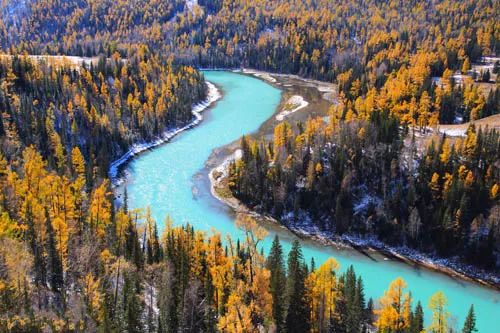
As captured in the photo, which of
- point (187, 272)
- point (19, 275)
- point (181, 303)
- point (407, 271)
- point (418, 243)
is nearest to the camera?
point (19, 275)

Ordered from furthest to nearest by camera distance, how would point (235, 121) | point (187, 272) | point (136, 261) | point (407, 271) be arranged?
1. point (235, 121)
2. point (407, 271)
3. point (136, 261)
4. point (187, 272)

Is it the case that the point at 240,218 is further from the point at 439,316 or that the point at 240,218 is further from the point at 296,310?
the point at 439,316

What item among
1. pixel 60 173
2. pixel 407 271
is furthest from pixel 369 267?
pixel 60 173

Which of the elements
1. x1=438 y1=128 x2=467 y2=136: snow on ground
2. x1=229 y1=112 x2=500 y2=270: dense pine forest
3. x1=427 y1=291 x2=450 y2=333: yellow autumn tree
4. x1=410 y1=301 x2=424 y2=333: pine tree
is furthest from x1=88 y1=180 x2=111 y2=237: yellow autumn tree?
x1=438 y1=128 x2=467 y2=136: snow on ground

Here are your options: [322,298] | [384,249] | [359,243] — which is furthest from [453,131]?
[322,298]

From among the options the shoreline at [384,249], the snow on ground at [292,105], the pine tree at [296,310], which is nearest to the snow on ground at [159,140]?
the snow on ground at [292,105]

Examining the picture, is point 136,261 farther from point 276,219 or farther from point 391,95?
point 391,95
